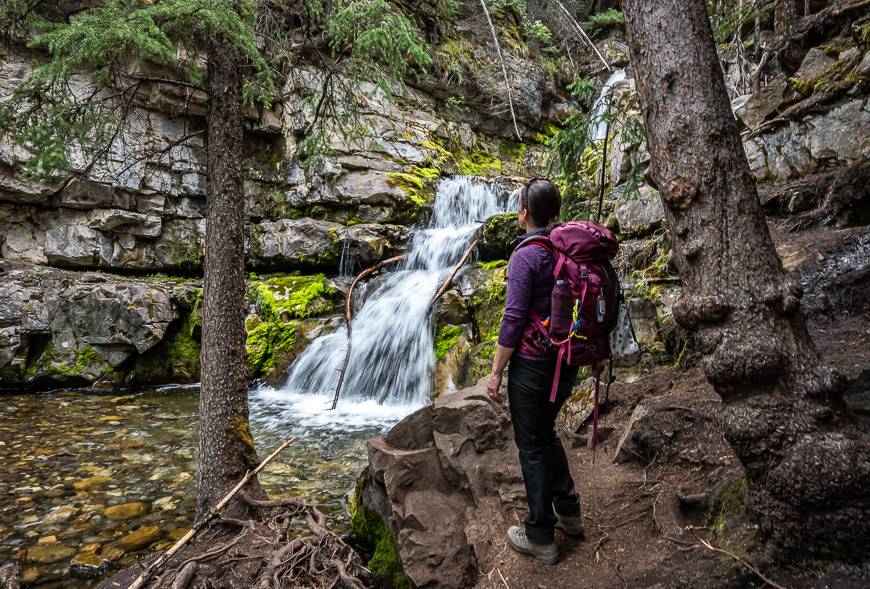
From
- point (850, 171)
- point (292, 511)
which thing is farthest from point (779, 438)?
point (850, 171)

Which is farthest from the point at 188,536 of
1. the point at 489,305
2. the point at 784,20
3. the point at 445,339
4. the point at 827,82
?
the point at 784,20

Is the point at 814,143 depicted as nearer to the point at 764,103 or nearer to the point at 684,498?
the point at 764,103

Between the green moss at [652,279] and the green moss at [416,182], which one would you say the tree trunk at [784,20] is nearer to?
the green moss at [652,279]

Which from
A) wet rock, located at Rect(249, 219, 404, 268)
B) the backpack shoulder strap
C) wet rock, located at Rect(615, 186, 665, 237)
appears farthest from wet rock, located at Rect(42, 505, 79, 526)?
wet rock, located at Rect(249, 219, 404, 268)

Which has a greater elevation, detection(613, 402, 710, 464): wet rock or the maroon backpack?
the maroon backpack

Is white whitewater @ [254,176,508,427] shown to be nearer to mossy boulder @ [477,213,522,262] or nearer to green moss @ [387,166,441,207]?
mossy boulder @ [477,213,522,262]

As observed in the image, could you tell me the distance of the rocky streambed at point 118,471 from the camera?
4.20 meters

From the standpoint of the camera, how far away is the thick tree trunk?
1.81 m

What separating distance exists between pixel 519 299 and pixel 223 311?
114 inches

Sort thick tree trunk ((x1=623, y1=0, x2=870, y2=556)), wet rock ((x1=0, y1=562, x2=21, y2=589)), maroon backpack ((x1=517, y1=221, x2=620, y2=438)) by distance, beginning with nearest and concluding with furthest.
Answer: thick tree trunk ((x1=623, y1=0, x2=870, y2=556)) → maroon backpack ((x1=517, y1=221, x2=620, y2=438)) → wet rock ((x1=0, y1=562, x2=21, y2=589))

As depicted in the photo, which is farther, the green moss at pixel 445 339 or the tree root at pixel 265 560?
the green moss at pixel 445 339

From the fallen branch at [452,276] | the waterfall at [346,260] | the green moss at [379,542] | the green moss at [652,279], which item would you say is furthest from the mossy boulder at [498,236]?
the green moss at [379,542]

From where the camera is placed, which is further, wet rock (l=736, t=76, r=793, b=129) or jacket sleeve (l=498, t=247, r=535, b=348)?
wet rock (l=736, t=76, r=793, b=129)

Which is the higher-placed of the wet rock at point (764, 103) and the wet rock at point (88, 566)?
the wet rock at point (764, 103)
